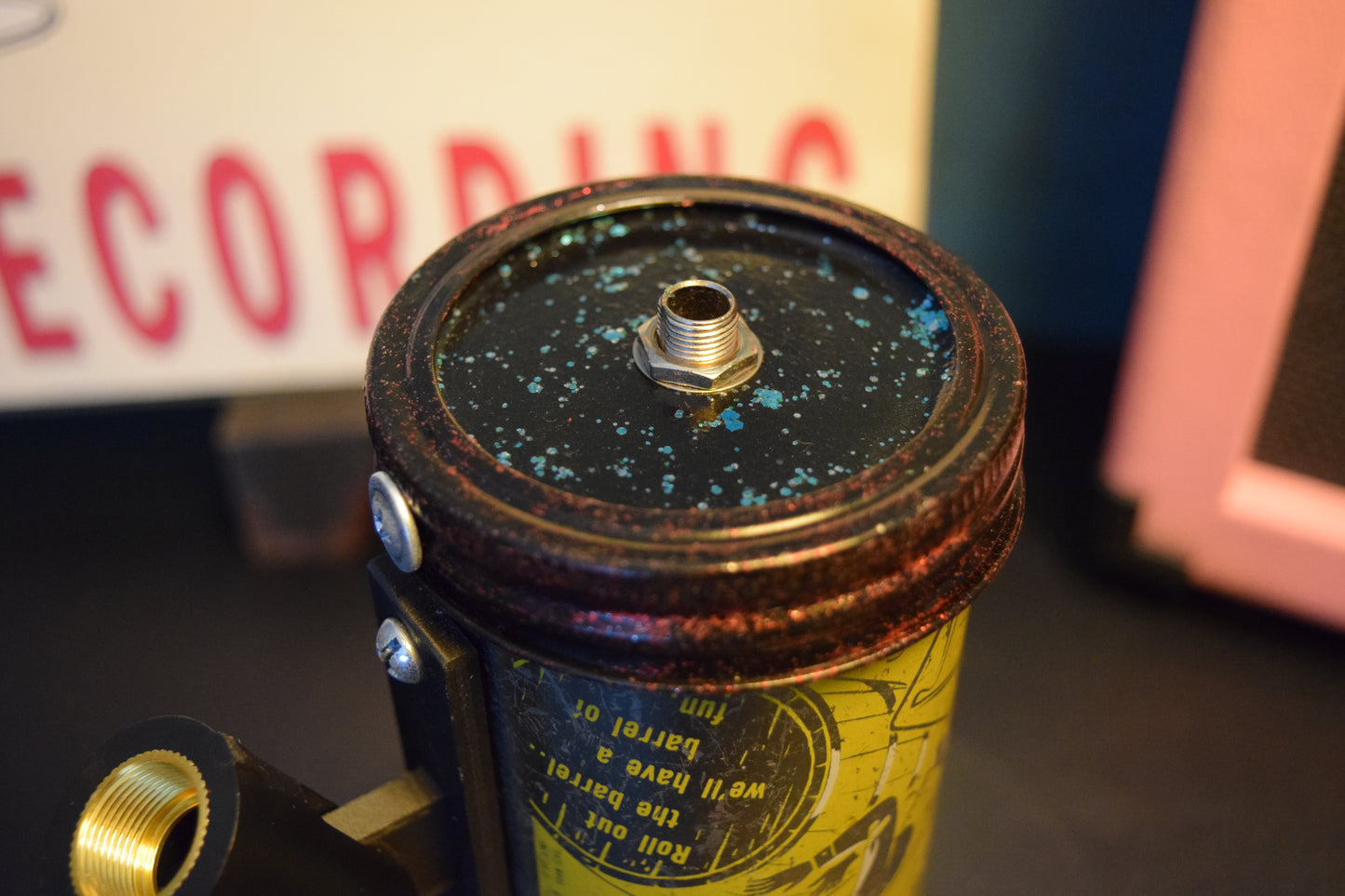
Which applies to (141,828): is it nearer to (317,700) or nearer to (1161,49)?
(317,700)

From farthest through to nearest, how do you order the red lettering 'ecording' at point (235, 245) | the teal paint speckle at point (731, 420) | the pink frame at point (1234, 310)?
the red lettering 'ecording' at point (235, 245) < the pink frame at point (1234, 310) < the teal paint speckle at point (731, 420)

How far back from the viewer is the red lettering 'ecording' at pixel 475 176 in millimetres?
1577

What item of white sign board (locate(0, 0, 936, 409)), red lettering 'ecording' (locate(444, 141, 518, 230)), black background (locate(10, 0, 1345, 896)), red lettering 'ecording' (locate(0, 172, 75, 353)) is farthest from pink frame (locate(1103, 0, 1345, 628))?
red lettering 'ecording' (locate(0, 172, 75, 353))

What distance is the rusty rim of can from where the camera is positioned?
70cm

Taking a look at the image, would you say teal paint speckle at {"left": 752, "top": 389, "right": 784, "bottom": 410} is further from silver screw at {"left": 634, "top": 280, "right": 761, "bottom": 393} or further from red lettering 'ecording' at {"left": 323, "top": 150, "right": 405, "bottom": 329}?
red lettering 'ecording' at {"left": 323, "top": 150, "right": 405, "bottom": 329}

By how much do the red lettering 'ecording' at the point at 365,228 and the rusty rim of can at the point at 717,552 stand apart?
82cm

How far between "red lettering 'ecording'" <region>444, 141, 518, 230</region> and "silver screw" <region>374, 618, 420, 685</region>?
886 millimetres

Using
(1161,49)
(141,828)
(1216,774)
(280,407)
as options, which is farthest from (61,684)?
(1161,49)

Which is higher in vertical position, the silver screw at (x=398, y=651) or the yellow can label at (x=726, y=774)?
the silver screw at (x=398, y=651)

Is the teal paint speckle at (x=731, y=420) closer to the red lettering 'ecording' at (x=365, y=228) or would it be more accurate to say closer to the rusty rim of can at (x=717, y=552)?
the rusty rim of can at (x=717, y=552)

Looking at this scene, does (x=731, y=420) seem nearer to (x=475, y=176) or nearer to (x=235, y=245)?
(x=475, y=176)

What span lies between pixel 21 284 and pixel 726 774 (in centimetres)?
136

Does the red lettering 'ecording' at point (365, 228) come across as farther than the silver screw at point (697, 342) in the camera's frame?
Yes

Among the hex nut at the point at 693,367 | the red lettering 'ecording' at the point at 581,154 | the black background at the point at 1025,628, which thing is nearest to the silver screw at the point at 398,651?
the hex nut at the point at 693,367
